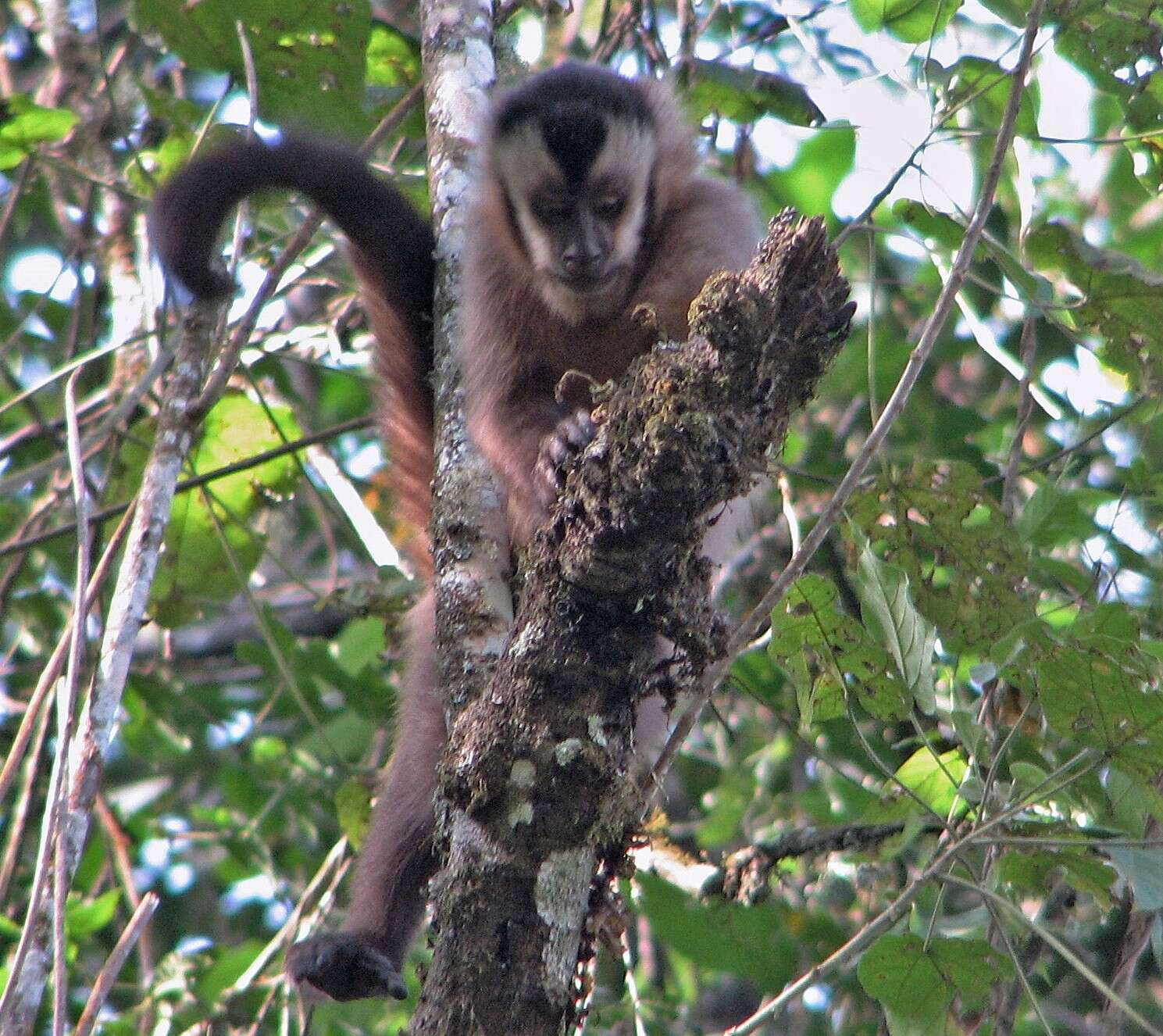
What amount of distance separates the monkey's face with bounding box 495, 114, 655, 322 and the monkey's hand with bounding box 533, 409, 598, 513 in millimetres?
819

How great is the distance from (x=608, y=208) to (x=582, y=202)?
0.26ft

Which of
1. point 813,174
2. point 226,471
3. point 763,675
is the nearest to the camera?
point 226,471

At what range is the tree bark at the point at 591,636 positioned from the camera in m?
2.04

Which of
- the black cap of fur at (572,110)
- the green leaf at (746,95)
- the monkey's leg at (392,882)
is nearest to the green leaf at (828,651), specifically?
the monkey's leg at (392,882)

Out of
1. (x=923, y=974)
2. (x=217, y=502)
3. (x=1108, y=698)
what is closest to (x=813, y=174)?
(x=217, y=502)

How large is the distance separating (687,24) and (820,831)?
264 centimetres

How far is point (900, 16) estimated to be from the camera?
3.24 m

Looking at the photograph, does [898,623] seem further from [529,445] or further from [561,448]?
[529,445]

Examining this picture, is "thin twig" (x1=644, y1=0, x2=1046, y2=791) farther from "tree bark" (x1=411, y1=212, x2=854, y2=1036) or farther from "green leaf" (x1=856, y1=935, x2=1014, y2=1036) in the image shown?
"green leaf" (x1=856, y1=935, x2=1014, y2=1036)

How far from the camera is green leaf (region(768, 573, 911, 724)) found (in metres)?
2.71

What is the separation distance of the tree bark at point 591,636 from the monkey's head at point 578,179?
1.45 m

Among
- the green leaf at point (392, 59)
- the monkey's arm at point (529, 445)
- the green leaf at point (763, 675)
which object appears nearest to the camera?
the monkey's arm at point (529, 445)

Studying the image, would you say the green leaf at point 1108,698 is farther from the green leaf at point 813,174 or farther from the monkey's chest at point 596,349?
the green leaf at point 813,174

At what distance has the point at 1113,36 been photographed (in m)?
3.21
